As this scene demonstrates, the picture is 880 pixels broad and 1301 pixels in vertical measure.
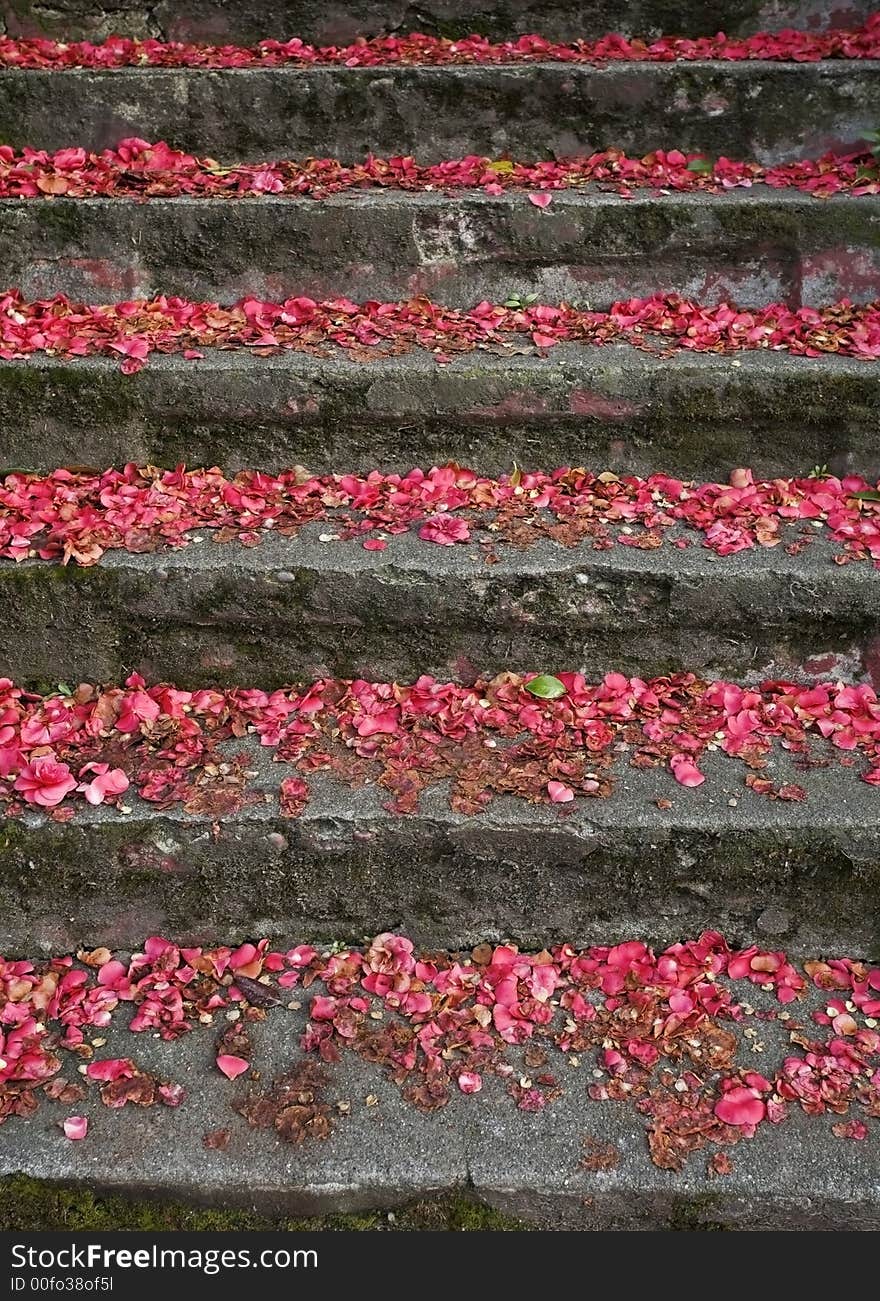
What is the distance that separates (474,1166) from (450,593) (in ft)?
4.54

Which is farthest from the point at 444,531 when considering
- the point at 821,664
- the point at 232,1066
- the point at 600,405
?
the point at 232,1066

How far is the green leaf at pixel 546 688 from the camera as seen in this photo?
2438mm

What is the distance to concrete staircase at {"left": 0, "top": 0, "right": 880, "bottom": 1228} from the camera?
75.4 inches

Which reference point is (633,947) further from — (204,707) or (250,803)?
(204,707)

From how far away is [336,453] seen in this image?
2.84 metres

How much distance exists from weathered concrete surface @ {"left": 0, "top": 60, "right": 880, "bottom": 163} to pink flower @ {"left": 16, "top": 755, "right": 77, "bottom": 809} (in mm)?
2661

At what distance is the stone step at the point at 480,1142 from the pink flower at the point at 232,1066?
0.01m

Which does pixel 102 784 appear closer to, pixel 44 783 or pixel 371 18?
pixel 44 783

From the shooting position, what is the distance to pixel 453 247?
3178 millimetres

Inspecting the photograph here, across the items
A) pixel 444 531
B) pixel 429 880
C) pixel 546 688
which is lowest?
pixel 429 880

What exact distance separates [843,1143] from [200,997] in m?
1.51

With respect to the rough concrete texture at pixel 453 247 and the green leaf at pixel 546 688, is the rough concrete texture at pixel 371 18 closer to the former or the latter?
the rough concrete texture at pixel 453 247

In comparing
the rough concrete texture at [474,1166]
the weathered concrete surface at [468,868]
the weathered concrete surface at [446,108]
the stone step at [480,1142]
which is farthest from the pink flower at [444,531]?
the weathered concrete surface at [446,108]

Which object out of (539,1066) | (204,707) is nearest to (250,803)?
(204,707)
